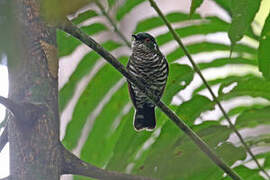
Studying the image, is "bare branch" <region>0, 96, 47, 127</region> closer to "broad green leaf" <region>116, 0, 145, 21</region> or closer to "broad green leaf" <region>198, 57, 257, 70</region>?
"broad green leaf" <region>116, 0, 145, 21</region>

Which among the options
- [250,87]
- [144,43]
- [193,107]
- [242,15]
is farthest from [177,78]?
[144,43]

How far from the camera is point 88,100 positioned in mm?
1870

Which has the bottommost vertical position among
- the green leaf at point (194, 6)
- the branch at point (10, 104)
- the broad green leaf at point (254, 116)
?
the broad green leaf at point (254, 116)

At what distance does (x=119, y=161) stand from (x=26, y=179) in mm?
647

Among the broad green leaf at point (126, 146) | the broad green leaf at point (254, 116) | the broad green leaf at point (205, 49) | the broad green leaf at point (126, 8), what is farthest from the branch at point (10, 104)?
the broad green leaf at point (205, 49)

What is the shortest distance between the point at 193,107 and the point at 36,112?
0.75 meters

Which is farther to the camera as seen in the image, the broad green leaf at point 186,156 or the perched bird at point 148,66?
the perched bird at point 148,66

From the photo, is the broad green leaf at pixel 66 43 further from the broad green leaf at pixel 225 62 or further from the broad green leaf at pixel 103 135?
the broad green leaf at pixel 225 62

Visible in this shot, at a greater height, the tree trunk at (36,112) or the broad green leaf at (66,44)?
the broad green leaf at (66,44)

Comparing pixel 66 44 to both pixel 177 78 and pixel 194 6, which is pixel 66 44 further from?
pixel 194 6

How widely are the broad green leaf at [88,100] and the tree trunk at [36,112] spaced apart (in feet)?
2.44

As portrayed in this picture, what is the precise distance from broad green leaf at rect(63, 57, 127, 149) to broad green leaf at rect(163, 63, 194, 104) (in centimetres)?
41

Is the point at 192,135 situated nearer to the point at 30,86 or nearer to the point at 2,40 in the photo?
the point at 30,86

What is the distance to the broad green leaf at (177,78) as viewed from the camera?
5.24 feet
